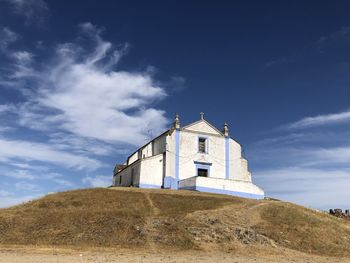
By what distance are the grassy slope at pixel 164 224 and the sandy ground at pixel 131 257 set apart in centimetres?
218

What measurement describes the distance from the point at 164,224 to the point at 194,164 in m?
23.0

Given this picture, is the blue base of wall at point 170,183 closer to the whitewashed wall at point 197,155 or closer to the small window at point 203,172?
the whitewashed wall at point 197,155

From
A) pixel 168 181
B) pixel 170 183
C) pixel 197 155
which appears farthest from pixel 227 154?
pixel 168 181

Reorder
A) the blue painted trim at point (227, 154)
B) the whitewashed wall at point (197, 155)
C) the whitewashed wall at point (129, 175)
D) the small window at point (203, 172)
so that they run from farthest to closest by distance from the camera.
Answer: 1. the blue painted trim at point (227, 154)
2. the small window at point (203, 172)
3. the whitewashed wall at point (197, 155)
4. the whitewashed wall at point (129, 175)

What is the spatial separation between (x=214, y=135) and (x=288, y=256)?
29.5m

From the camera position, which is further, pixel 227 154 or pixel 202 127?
pixel 227 154

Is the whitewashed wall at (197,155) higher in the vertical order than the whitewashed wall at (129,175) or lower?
higher

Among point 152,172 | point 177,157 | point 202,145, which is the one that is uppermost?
point 202,145

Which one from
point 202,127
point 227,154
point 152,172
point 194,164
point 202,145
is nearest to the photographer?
point 152,172

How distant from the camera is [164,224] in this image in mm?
30047

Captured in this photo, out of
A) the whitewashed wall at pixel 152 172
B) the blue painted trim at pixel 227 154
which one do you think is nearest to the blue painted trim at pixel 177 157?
the whitewashed wall at pixel 152 172

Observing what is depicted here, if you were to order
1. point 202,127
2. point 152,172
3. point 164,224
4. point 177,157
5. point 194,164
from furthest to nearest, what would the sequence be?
1. point 202,127
2. point 194,164
3. point 177,157
4. point 152,172
5. point 164,224

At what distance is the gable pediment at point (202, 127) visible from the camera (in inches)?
2125

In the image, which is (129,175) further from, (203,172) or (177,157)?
(203,172)
